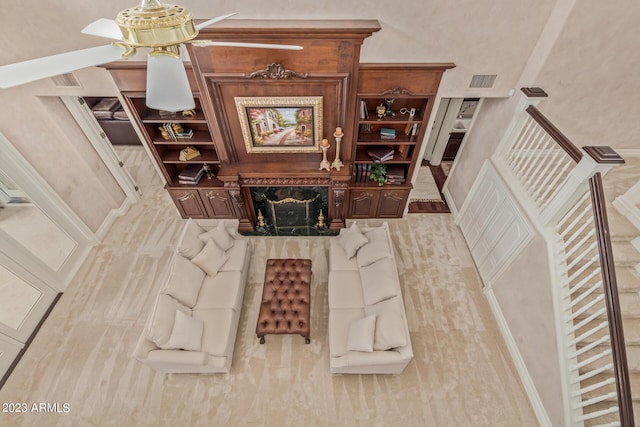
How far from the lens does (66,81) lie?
3871 mm

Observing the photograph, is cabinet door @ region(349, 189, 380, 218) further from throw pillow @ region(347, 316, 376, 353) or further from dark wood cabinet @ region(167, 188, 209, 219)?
dark wood cabinet @ region(167, 188, 209, 219)

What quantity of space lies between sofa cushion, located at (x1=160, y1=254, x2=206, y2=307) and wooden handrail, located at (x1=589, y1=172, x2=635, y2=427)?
4.22 metres

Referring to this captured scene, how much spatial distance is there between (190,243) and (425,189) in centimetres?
445

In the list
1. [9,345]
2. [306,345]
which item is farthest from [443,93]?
[9,345]

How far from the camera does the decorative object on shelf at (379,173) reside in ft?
15.7


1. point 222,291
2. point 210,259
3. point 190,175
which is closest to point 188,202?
point 190,175

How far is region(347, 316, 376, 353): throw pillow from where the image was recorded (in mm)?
3217

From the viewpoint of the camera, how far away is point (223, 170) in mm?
4379

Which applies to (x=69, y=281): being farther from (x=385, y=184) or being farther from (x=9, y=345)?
(x=385, y=184)

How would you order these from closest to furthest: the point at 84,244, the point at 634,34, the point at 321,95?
1. the point at 634,34
2. the point at 321,95
3. the point at 84,244

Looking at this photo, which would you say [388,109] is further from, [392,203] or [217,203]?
A: [217,203]

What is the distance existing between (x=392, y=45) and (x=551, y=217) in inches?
104

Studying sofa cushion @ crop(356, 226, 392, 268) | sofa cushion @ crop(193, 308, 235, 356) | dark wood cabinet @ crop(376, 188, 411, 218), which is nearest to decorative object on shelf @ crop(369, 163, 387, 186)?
dark wood cabinet @ crop(376, 188, 411, 218)

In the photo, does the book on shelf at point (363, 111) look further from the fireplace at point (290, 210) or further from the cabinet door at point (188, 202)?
the cabinet door at point (188, 202)
